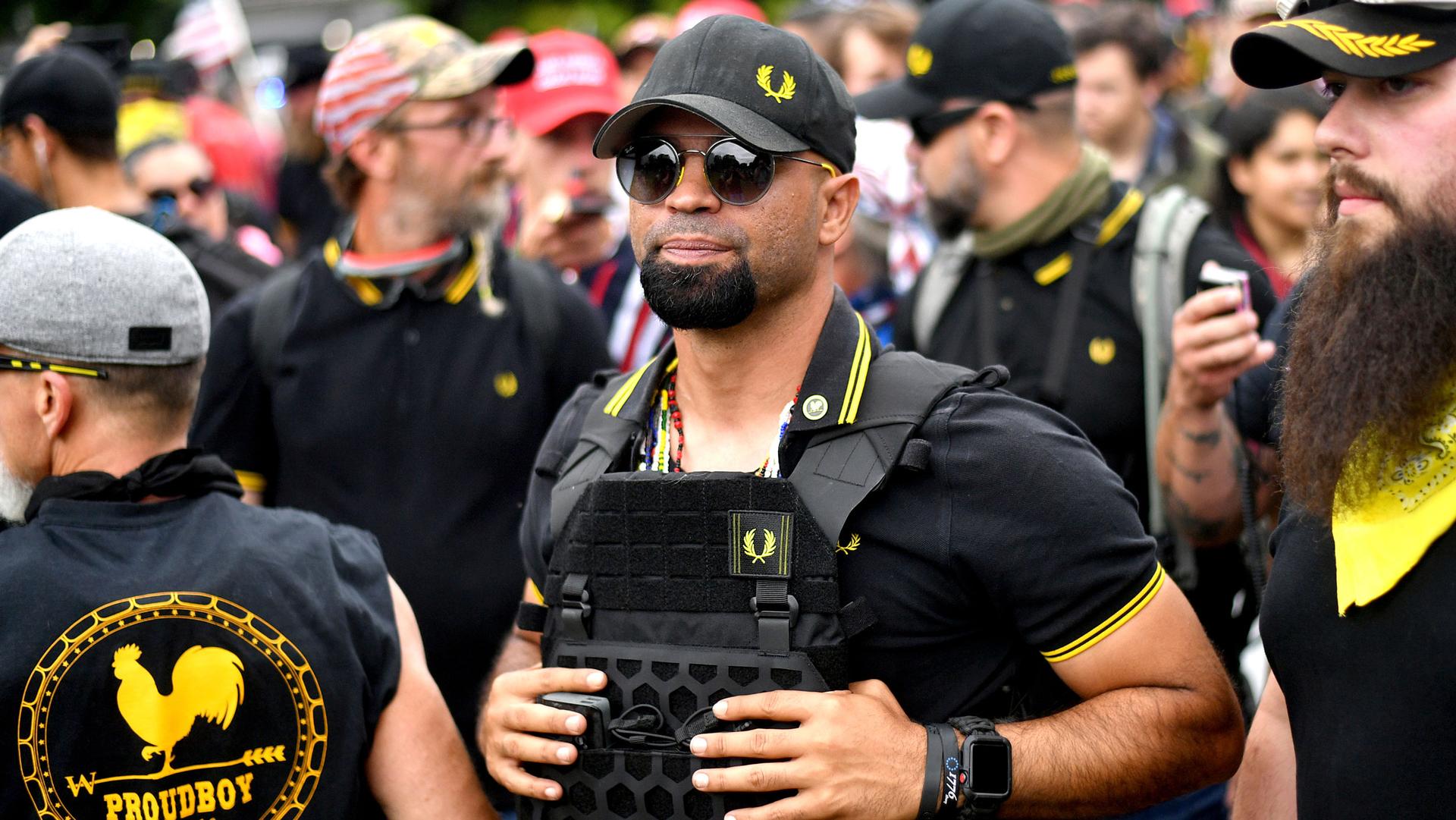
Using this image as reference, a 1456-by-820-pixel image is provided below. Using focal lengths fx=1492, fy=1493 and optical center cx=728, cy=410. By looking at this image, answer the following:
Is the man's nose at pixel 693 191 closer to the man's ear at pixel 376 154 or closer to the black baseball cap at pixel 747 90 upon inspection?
the black baseball cap at pixel 747 90

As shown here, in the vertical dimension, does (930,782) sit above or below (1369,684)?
below

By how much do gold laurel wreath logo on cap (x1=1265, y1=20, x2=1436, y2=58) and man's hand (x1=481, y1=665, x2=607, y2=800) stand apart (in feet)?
5.24

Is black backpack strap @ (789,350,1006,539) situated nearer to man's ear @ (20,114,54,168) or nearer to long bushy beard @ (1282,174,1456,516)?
long bushy beard @ (1282,174,1456,516)

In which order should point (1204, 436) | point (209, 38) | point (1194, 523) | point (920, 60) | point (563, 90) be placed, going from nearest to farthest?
point (1204, 436) → point (1194, 523) → point (920, 60) → point (563, 90) → point (209, 38)

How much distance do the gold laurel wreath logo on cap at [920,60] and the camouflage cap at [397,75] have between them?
122 centimetres

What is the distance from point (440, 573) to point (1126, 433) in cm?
196

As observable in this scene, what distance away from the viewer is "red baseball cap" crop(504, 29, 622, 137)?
614 centimetres

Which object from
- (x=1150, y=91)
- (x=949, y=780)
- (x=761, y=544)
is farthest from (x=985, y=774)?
(x=1150, y=91)

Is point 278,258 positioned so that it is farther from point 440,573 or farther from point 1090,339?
point 1090,339

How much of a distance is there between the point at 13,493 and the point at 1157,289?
292 centimetres

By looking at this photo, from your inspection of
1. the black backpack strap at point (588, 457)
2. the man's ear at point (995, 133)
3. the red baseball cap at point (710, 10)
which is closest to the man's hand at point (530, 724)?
the black backpack strap at point (588, 457)

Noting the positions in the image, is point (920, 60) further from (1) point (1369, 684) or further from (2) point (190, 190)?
(2) point (190, 190)

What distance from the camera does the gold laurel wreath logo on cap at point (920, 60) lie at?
4723mm

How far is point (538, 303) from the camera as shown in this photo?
14.7ft
